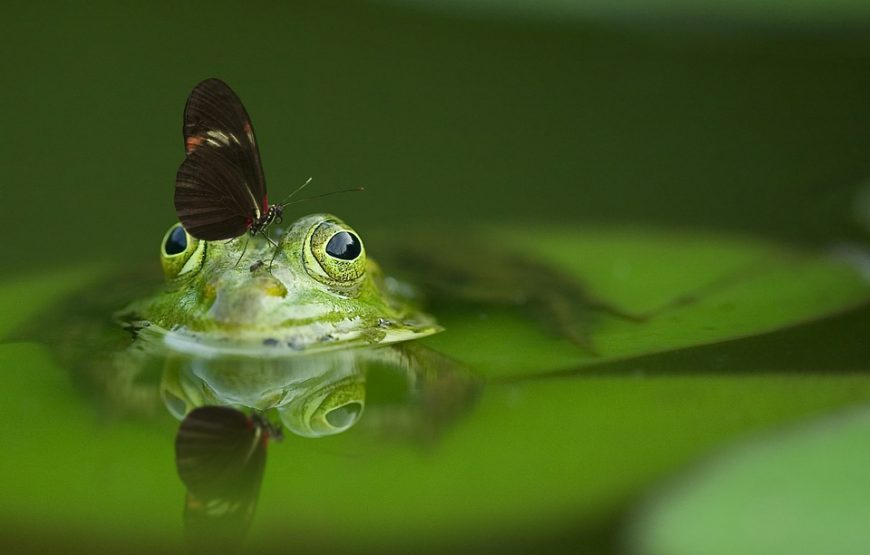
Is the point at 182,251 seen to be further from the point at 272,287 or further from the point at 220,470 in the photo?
the point at 220,470

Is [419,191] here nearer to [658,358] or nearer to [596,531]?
[658,358]

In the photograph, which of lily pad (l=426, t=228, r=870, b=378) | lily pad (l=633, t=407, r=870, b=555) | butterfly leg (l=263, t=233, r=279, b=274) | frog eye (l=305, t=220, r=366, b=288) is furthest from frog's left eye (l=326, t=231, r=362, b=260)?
lily pad (l=633, t=407, r=870, b=555)

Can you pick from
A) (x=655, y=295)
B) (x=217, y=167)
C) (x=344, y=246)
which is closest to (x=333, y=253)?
(x=344, y=246)

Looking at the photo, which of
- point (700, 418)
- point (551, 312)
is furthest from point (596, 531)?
point (551, 312)

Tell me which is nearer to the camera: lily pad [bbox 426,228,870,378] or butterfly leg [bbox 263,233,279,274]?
lily pad [bbox 426,228,870,378]

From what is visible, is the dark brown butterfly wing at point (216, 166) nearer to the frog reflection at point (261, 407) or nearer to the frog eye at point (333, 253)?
the frog eye at point (333, 253)

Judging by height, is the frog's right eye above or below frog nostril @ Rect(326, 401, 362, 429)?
above

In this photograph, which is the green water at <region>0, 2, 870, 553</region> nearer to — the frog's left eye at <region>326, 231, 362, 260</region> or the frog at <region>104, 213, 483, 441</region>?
the frog at <region>104, 213, 483, 441</region>

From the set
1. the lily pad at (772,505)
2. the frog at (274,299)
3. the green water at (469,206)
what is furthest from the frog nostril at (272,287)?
the lily pad at (772,505)
